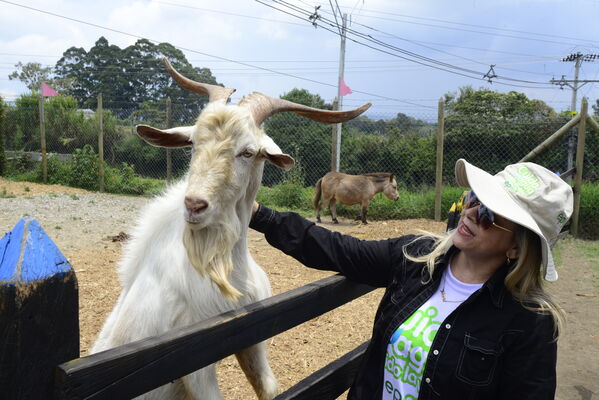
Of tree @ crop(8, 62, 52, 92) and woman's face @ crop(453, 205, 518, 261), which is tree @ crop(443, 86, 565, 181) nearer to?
woman's face @ crop(453, 205, 518, 261)

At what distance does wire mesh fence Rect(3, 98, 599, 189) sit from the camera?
397 inches

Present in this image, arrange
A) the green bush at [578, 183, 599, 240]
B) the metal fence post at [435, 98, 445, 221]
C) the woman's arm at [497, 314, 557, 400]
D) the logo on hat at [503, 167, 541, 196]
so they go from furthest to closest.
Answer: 1. the metal fence post at [435, 98, 445, 221]
2. the green bush at [578, 183, 599, 240]
3. the logo on hat at [503, 167, 541, 196]
4. the woman's arm at [497, 314, 557, 400]

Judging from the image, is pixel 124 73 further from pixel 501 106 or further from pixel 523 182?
pixel 523 182

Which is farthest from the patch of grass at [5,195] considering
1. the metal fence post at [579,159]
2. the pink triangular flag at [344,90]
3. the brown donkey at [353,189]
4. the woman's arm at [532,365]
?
the metal fence post at [579,159]

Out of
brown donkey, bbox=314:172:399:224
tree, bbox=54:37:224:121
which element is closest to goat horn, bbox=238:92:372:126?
brown donkey, bbox=314:172:399:224

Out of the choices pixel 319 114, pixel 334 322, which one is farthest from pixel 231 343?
pixel 334 322

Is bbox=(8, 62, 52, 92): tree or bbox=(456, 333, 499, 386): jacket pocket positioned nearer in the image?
bbox=(456, 333, 499, 386): jacket pocket

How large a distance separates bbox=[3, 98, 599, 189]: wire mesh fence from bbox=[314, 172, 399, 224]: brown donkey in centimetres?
157

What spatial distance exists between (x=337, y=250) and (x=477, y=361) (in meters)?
0.70

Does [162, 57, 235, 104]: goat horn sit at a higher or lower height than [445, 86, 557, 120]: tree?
lower

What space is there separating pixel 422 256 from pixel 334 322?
284 centimetres

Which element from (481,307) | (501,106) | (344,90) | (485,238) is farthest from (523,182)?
(501,106)

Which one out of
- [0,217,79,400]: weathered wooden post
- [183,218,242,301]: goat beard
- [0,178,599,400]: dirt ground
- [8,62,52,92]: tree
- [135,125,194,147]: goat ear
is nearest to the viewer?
[0,217,79,400]: weathered wooden post

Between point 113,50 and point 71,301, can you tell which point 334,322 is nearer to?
point 71,301
